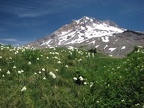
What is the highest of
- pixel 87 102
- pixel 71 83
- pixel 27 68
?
pixel 27 68

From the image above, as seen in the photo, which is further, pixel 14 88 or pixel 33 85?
pixel 33 85

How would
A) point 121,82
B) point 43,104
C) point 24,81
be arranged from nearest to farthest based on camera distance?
point 43,104, point 121,82, point 24,81

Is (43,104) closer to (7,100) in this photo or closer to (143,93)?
(7,100)

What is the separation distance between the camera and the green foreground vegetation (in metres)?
9.44

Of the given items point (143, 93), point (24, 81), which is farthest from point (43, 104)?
point (143, 93)

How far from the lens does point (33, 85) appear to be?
11.1m

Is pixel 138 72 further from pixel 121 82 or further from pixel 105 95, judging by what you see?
pixel 105 95

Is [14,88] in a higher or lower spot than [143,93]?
higher

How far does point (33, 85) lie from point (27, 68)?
194 cm

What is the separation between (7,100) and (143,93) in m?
5.04

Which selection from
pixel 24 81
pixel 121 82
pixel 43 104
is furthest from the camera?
pixel 24 81

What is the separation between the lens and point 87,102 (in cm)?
1002

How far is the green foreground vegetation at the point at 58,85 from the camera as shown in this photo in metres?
9.44

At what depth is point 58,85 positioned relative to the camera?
11633 millimetres
